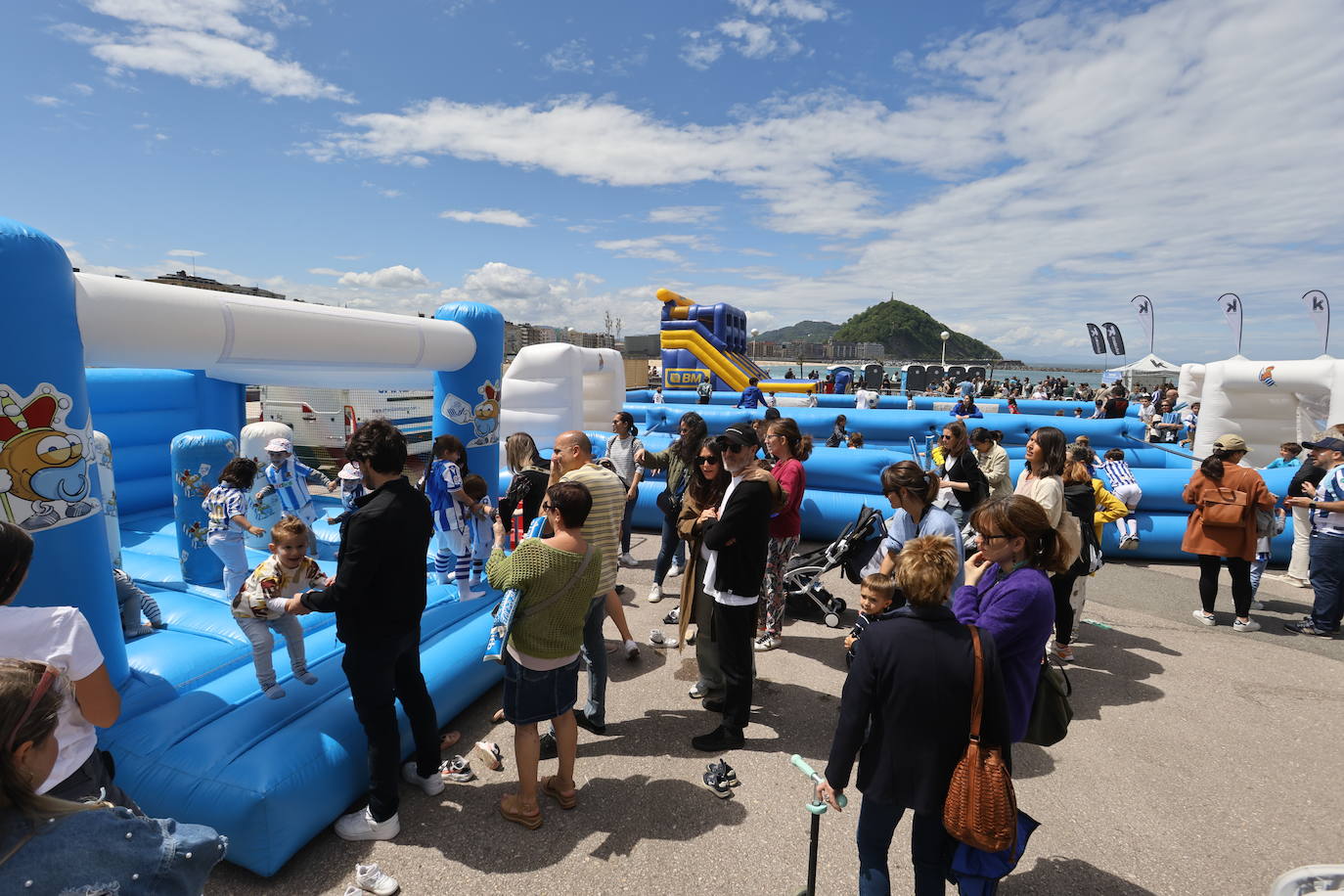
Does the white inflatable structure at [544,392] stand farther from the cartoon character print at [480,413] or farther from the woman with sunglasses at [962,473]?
the woman with sunglasses at [962,473]

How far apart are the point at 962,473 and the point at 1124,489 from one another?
214 centimetres

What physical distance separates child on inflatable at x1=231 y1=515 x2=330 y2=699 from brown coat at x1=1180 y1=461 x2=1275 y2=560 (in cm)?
585

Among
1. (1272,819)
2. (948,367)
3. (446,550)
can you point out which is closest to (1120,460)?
(1272,819)

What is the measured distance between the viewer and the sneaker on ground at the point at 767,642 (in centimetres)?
458

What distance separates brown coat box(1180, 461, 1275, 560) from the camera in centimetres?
461

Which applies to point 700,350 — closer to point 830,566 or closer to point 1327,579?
point 830,566

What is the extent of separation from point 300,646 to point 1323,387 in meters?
12.1

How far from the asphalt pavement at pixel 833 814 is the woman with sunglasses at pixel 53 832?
1.63m

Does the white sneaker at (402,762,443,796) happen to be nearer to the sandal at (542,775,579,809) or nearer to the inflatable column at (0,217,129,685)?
the sandal at (542,775,579,809)

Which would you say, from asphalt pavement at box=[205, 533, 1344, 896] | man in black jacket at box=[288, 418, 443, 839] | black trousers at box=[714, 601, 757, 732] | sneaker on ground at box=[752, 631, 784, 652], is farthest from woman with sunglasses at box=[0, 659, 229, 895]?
sneaker on ground at box=[752, 631, 784, 652]

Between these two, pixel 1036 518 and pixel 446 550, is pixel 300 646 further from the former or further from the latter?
pixel 1036 518

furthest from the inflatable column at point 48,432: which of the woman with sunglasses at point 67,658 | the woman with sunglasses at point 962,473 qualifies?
the woman with sunglasses at point 962,473

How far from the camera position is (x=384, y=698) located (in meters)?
2.56

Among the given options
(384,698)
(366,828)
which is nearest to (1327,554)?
(384,698)
